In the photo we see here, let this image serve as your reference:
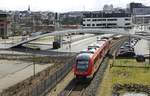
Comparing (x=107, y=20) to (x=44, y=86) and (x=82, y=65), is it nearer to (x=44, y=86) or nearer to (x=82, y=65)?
(x=82, y=65)

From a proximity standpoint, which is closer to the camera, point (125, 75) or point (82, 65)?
point (82, 65)

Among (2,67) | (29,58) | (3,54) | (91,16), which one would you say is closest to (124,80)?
(2,67)

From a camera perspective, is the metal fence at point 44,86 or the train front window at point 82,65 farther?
the train front window at point 82,65

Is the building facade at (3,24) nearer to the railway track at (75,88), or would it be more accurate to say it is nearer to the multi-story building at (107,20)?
the multi-story building at (107,20)

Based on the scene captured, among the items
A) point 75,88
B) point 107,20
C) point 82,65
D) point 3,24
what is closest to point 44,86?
point 75,88

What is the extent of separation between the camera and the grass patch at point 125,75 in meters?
41.8

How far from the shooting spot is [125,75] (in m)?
48.7

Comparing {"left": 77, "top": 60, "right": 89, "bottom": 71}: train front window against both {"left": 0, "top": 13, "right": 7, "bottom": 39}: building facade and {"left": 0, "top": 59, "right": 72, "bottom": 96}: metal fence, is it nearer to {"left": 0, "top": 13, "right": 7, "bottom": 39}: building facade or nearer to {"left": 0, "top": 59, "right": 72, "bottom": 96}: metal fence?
{"left": 0, "top": 59, "right": 72, "bottom": 96}: metal fence

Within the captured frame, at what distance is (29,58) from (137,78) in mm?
31346

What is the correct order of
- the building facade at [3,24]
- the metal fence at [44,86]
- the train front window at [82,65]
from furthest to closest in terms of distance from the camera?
1. the building facade at [3,24]
2. the train front window at [82,65]
3. the metal fence at [44,86]

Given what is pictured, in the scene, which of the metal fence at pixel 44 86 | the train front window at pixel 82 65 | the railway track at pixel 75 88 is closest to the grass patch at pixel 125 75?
the railway track at pixel 75 88

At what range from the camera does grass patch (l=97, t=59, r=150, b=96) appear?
41838 mm

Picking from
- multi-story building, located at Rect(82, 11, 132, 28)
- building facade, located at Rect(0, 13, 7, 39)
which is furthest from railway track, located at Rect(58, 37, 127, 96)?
multi-story building, located at Rect(82, 11, 132, 28)

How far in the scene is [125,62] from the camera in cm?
6147
